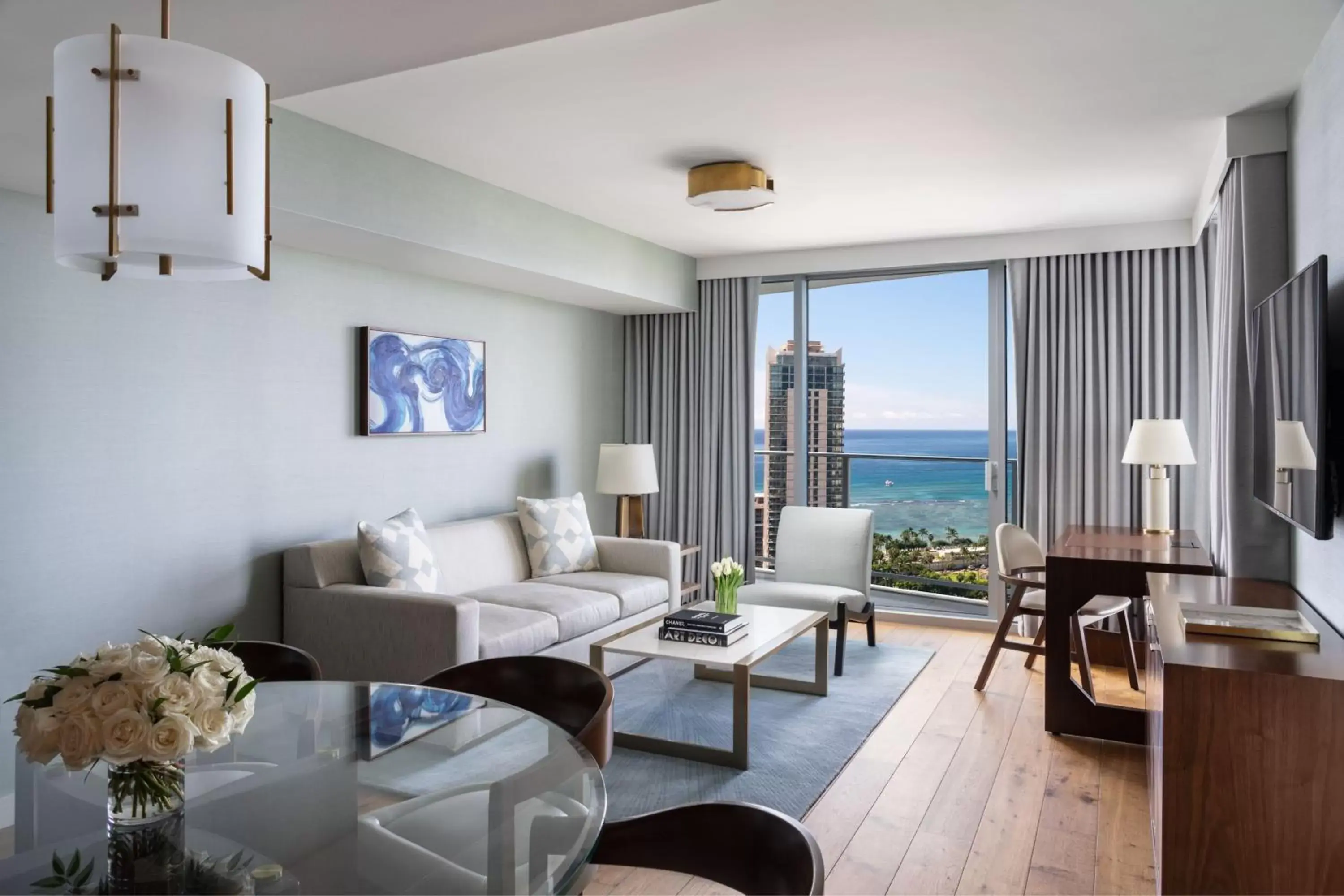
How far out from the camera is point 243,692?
1.48 metres

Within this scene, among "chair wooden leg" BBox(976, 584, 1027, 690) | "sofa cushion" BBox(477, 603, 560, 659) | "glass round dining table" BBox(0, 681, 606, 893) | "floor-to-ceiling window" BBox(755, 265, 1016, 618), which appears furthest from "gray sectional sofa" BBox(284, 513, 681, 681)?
"chair wooden leg" BBox(976, 584, 1027, 690)

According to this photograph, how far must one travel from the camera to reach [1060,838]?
2877 millimetres

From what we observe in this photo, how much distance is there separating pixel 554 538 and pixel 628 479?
2.70 ft

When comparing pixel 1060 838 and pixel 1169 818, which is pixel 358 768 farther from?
pixel 1060 838

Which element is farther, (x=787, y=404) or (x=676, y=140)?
(x=787, y=404)

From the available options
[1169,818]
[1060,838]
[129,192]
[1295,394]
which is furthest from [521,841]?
[1295,394]

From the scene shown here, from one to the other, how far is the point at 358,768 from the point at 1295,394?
8.66ft

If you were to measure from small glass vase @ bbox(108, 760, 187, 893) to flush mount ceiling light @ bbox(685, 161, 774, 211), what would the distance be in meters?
3.20

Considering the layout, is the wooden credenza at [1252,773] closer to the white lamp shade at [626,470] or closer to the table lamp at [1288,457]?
the table lamp at [1288,457]

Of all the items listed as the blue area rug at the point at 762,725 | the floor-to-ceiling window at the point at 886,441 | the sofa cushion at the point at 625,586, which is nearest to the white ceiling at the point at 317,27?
the blue area rug at the point at 762,725

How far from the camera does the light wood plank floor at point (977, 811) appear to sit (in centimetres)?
261

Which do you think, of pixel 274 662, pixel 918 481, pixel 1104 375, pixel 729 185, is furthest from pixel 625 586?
pixel 1104 375

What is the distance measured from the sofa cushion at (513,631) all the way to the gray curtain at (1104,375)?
312 centimetres

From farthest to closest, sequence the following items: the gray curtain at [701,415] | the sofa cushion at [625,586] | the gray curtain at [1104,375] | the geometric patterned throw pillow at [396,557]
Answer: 1. the gray curtain at [701,415]
2. the gray curtain at [1104,375]
3. the sofa cushion at [625,586]
4. the geometric patterned throw pillow at [396,557]
